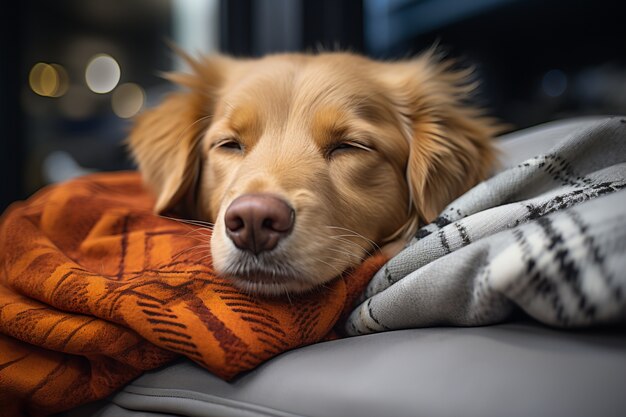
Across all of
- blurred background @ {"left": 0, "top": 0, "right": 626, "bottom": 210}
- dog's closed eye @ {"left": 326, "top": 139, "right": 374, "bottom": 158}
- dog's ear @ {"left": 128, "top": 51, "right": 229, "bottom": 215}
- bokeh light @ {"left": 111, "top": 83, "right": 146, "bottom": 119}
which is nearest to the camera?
dog's closed eye @ {"left": 326, "top": 139, "right": 374, "bottom": 158}

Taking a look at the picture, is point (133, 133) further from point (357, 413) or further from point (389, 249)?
point (357, 413)

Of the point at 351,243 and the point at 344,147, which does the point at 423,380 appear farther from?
the point at 344,147

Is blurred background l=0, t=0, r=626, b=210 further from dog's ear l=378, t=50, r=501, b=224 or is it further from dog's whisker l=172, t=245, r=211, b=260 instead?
dog's whisker l=172, t=245, r=211, b=260

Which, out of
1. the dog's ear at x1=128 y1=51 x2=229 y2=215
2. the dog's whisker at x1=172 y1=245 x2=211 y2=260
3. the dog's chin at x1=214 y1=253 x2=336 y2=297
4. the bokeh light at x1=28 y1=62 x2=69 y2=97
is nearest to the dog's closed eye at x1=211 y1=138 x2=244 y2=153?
the dog's ear at x1=128 y1=51 x2=229 y2=215

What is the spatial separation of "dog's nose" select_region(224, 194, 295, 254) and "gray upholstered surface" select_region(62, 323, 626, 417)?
0.19 metres

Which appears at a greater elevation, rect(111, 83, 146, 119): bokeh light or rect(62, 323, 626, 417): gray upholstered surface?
rect(111, 83, 146, 119): bokeh light

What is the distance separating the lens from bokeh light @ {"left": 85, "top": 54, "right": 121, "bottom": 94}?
10.3 feet

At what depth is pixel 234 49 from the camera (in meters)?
3.10

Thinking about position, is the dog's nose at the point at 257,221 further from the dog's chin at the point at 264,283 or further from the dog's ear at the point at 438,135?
the dog's ear at the point at 438,135

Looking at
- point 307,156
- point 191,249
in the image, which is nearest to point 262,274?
point 191,249

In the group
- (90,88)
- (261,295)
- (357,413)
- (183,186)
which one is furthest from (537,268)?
(90,88)

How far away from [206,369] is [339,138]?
0.57 meters

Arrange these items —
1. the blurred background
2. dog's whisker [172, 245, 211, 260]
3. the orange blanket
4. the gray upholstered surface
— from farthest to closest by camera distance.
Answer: the blurred background → dog's whisker [172, 245, 211, 260] → the orange blanket → the gray upholstered surface

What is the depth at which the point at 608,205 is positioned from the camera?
2.42 feet
